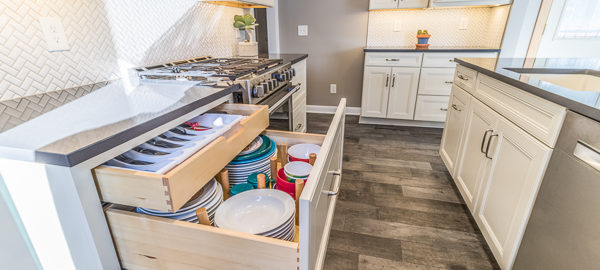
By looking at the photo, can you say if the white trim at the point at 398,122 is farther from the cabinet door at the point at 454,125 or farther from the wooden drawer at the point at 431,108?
the cabinet door at the point at 454,125

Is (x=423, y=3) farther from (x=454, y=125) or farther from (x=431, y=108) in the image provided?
(x=454, y=125)

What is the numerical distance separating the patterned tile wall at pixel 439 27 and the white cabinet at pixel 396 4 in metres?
0.23

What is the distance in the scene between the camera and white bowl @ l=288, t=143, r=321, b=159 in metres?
1.10

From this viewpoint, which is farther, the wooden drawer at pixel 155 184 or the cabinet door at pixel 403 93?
the cabinet door at pixel 403 93

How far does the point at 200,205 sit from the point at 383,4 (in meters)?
2.92

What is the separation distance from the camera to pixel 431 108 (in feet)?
10.1

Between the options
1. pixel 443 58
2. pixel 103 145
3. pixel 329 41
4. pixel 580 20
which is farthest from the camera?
pixel 329 41

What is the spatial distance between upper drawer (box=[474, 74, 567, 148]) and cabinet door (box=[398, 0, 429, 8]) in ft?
5.49

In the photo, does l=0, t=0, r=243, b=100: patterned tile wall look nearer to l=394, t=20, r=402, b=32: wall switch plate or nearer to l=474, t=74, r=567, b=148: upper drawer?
l=474, t=74, r=567, b=148: upper drawer

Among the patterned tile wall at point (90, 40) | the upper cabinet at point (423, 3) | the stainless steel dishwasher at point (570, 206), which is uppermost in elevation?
the upper cabinet at point (423, 3)

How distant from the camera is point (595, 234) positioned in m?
0.77

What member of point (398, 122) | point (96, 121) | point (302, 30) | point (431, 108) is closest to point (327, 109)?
point (398, 122)

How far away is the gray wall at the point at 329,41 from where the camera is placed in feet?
10.9

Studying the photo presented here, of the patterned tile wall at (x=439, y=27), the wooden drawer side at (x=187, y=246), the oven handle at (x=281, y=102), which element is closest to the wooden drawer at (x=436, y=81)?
the patterned tile wall at (x=439, y=27)
